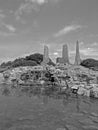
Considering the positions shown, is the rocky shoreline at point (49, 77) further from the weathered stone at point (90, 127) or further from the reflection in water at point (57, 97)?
the weathered stone at point (90, 127)

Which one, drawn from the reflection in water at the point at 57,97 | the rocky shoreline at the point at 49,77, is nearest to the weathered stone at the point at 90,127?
the reflection in water at the point at 57,97

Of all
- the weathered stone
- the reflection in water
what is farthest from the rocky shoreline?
the weathered stone

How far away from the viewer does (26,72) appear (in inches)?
2562

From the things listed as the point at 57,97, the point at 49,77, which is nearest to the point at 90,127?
the point at 57,97

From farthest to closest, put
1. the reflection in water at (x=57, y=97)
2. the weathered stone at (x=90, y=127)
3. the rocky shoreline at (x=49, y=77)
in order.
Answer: the rocky shoreline at (x=49, y=77) < the reflection in water at (x=57, y=97) < the weathered stone at (x=90, y=127)

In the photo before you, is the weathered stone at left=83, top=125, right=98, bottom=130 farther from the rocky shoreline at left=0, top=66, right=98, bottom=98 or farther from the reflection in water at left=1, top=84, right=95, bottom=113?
the rocky shoreline at left=0, top=66, right=98, bottom=98

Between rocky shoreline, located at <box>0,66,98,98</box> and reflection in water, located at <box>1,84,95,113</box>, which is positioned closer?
reflection in water, located at <box>1,84,95,113</box>

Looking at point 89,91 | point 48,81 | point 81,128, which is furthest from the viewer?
point 48,81

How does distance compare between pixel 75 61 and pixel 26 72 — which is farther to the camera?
pixel 75 61

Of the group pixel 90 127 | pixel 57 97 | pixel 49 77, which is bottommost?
pixel 90 127

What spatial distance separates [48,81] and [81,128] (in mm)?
47210

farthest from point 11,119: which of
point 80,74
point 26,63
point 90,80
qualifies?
point 26,63

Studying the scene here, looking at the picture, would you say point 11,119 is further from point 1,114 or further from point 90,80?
point 90,80

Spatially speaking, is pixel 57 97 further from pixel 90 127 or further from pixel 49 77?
pixel 49 77
